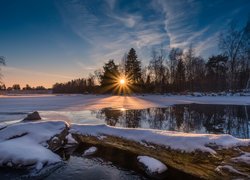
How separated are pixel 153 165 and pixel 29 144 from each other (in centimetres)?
362

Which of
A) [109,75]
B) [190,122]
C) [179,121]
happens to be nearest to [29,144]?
[179,121]

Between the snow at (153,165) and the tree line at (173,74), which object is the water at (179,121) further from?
the tree line at (173,74)

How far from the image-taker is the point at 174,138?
566 centimetres

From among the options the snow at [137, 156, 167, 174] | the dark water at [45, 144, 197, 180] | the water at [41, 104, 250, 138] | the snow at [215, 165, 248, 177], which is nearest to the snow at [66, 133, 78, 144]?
the dark water at [45, 144, 197, 180]

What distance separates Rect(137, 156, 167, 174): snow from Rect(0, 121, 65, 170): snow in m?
2.44

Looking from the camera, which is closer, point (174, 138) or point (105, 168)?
point (174, 138)

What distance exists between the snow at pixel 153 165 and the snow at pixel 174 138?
18.4 inches

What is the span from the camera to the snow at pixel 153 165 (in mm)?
5393

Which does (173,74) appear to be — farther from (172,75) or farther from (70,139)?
(70,139)

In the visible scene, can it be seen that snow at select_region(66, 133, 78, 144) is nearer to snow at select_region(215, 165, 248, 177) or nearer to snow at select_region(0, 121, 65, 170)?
snow at select_region(0, 121, 65, 170)

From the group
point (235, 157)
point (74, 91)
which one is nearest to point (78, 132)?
point (235, 157)

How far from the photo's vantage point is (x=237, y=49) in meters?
35.8

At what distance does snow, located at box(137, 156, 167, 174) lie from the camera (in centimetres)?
539

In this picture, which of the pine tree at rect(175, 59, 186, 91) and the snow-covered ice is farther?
the pine tree at rect(175, 59, 186, 91)
